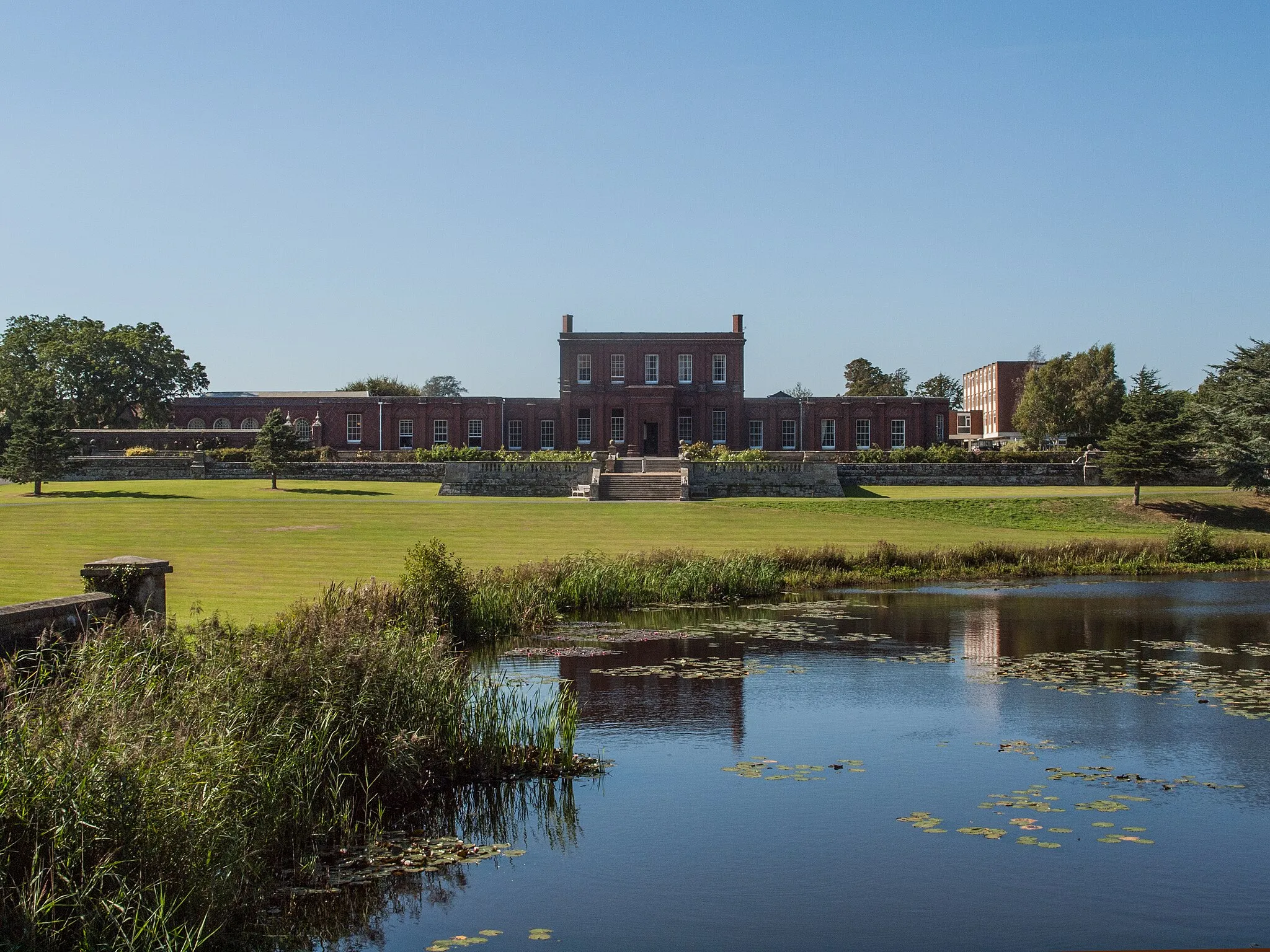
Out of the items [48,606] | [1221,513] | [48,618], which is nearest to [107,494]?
[48,606]

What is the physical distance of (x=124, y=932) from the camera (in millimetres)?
6688

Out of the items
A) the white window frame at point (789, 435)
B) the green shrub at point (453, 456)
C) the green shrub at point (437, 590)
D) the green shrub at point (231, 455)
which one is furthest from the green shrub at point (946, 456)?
the green shrub at point (437, 590)

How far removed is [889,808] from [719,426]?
191ft

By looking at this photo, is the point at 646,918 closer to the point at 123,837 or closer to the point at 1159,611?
the point at 123,837

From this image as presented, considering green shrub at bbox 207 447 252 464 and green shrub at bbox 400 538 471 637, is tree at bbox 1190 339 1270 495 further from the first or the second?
green shrub at bbox 207 447 252 464

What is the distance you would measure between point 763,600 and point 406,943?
17.7m

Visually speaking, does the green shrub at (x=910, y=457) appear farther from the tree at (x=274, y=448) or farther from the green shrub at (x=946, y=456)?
the tree at (x=274, y=448)

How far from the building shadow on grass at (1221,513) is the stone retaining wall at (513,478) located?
21.0 m

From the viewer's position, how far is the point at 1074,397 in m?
76.5

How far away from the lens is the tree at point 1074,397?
75312 mm

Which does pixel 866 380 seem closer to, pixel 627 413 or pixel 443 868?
pixel 627 413

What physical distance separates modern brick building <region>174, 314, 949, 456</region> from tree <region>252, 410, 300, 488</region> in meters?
16.5

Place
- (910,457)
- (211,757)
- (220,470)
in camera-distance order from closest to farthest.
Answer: (211,757) < (220,470) < (910,457)

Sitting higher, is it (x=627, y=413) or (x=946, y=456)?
(x=627, y=413)
